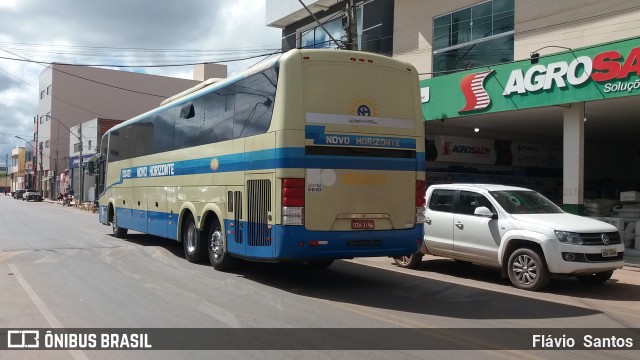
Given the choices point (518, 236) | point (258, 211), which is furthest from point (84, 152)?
point (518, 236)

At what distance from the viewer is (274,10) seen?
89.1 ft

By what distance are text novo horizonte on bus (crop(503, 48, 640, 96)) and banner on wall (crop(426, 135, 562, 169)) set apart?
18.6 feet

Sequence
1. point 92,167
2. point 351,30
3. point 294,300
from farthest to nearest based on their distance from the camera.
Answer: point 92,167 → point 351,30 → point 294,300

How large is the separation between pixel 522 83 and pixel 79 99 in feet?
230

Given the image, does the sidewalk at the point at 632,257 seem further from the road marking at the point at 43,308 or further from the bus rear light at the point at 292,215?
the road marking at the point at 43,308

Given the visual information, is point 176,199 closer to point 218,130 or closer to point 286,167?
point 218,130

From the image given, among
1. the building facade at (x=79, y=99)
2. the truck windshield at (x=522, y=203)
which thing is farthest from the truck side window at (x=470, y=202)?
the building facade at (x=79, y=99)

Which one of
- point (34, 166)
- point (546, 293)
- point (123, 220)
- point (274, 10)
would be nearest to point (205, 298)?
point (546, 293)

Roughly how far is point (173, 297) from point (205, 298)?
0.52 metres

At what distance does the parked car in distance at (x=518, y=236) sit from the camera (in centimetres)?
893

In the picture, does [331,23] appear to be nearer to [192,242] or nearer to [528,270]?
[192,242]

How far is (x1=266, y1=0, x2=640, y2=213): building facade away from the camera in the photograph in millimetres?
14141

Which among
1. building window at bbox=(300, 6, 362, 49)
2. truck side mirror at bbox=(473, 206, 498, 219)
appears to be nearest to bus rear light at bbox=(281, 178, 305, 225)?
truck side mirror at bbox=(473, 206, 498, 219)

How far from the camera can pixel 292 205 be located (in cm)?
823
